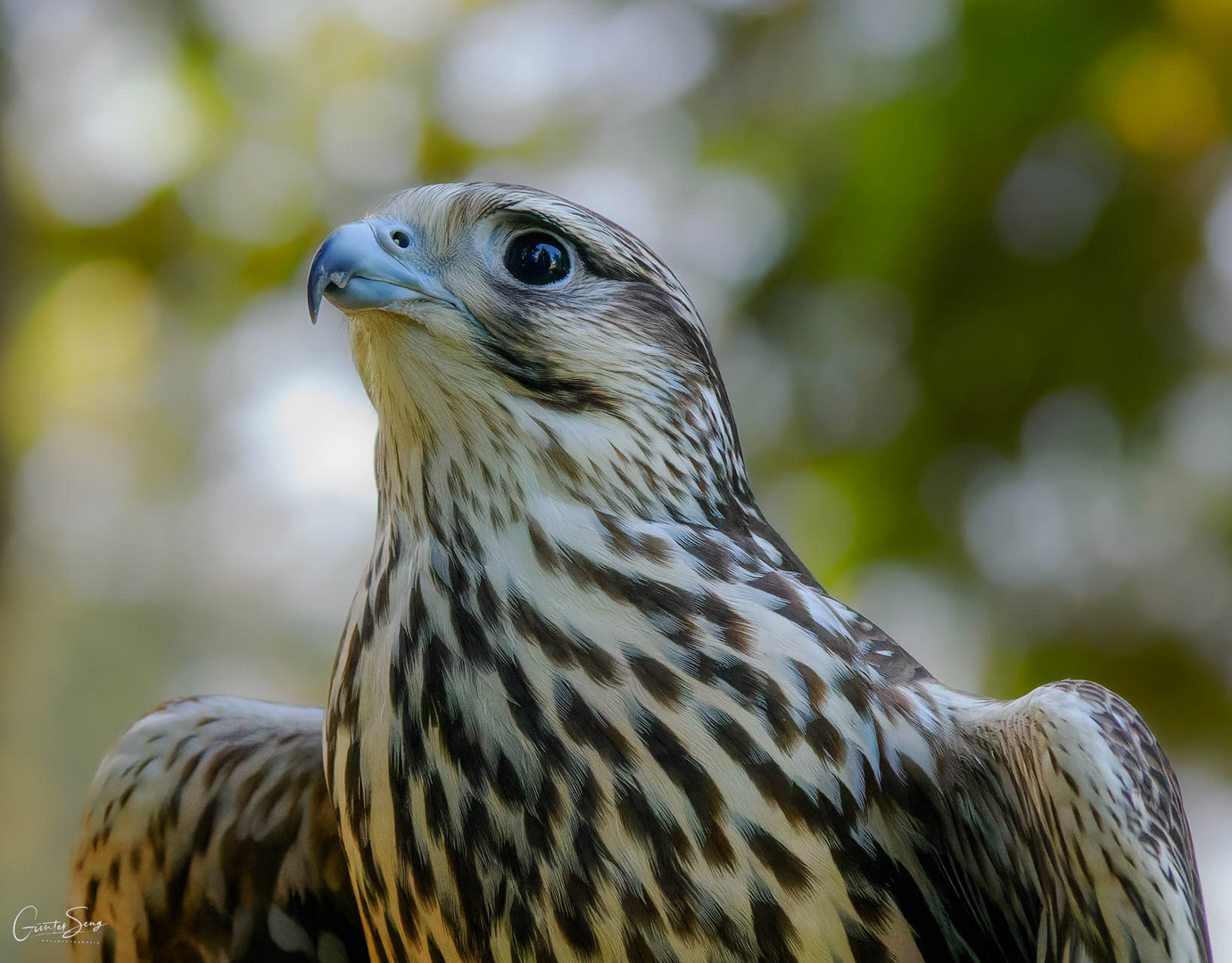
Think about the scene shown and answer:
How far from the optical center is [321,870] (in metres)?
2.02

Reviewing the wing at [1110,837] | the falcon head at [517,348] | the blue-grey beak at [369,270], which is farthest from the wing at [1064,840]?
the blue-grey beak at [369,270]

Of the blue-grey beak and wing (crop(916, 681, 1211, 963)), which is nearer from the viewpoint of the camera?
wing (crop(916, 681, 1211, 963))

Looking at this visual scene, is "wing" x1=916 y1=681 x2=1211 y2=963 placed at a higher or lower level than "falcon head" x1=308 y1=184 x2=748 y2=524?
lower

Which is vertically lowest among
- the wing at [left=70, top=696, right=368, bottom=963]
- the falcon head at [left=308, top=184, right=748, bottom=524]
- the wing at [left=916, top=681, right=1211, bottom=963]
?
the wing at [left=70, top=696, right=368, bottom=963]

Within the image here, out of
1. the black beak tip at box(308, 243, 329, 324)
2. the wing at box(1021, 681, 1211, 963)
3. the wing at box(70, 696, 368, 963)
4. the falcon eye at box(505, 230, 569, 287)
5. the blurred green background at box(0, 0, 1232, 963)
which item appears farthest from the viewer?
the blurred green background at box(0, 0, 1232, 963)

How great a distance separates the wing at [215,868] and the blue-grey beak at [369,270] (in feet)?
2.88

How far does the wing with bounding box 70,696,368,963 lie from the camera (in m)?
2.02

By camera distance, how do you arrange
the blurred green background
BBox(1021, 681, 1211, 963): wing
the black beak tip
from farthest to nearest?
the blurred green background → the black beak tip → BBox(1021, 681, 1211, 963): wing

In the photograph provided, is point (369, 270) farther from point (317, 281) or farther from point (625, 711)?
point (625, 711)

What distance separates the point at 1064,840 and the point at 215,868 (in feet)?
4.67
